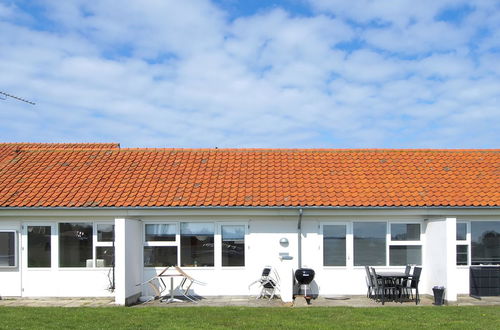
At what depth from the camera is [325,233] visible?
15180 mm

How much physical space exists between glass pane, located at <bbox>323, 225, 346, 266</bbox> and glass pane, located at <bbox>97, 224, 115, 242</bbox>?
586 centimetres

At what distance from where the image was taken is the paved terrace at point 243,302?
13.6m

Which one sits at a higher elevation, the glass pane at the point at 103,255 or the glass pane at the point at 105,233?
the glass pane at the point at 105,233

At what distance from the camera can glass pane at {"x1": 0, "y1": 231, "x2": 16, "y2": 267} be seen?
15.1 meters

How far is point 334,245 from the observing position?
15148 mm

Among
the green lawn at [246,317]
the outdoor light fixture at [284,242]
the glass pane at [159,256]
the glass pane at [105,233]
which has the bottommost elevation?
the green lawn at [246,317]

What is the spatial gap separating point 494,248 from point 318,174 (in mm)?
5388

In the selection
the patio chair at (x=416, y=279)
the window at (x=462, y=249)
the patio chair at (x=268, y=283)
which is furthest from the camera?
the window at (x=462, y=249)

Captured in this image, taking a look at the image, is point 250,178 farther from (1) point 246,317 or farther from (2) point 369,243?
(1) point 246,317

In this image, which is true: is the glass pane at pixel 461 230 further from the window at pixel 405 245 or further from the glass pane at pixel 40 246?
the glass pane at pixel 40 246

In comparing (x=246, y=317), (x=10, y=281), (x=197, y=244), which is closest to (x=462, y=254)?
(x=246, y=317)

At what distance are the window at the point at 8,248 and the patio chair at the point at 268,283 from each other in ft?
21.6

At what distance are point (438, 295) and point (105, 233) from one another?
8.89 metres

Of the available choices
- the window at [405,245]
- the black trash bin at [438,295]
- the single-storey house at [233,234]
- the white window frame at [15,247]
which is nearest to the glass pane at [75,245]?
the single-storey house at [233,234]
